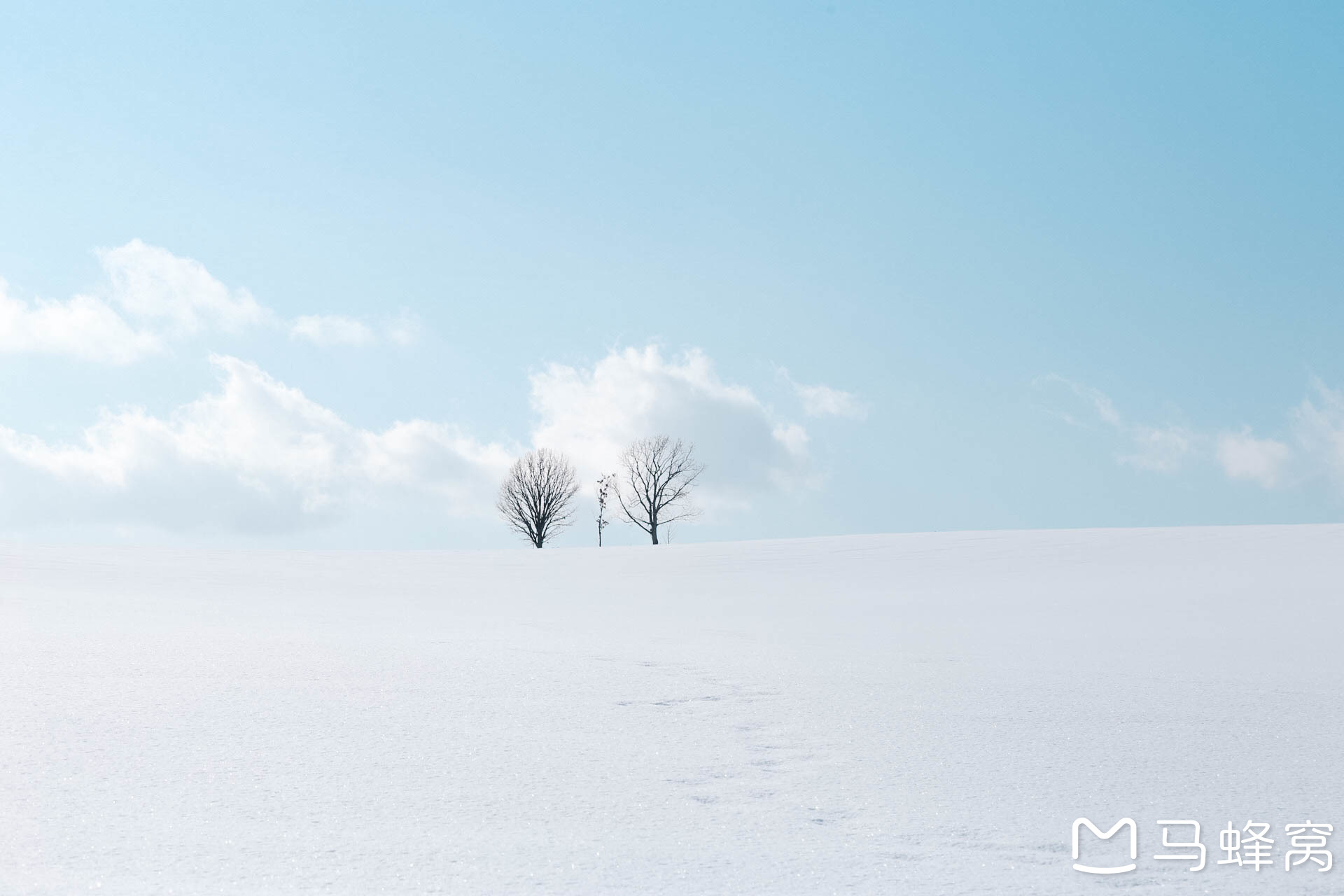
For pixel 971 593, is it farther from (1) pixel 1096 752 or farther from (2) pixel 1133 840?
(2) pixel 1133 840

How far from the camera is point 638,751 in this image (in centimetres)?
363

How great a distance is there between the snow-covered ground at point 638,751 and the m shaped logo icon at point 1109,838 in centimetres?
4

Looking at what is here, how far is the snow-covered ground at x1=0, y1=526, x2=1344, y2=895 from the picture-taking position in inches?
99.9

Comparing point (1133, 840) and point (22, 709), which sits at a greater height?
A: point (22, 709)

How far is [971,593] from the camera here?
1209 centimetres

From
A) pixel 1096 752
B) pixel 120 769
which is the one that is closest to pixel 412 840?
pixel 120 769

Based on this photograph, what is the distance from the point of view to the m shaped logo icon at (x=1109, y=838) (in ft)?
8.48

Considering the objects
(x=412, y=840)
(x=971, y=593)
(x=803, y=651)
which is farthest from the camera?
(x=971, y=593)

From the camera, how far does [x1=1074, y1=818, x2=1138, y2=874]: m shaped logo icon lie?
8.48ft

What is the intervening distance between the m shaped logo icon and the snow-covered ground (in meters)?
0.04

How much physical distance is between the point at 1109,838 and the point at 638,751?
1.60 meters

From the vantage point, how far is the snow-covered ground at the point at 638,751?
2.54 metres

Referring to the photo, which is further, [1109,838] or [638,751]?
[638,751]

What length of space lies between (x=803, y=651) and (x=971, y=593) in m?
6.18
